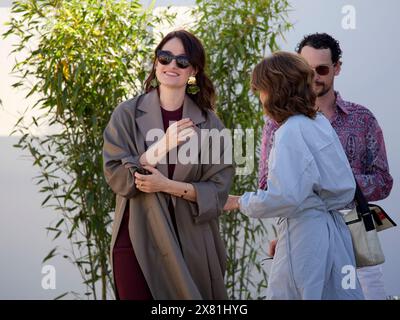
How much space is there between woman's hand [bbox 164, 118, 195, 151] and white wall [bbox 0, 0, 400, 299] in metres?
2.52

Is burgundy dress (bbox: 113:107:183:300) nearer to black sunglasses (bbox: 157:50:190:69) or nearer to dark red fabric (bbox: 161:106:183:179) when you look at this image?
dark red fabric (bbox: 161:106:183:179)

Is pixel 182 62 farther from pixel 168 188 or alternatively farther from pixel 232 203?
pixel 232 203

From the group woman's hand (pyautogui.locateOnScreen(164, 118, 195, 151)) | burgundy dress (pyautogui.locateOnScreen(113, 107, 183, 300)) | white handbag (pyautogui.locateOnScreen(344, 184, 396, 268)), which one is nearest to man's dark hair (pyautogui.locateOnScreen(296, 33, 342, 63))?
woman's hand (pyautogui.locateOnScreen(164, 118, 195, 151))

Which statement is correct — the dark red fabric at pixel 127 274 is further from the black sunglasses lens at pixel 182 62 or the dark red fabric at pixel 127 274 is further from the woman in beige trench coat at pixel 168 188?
the black sunglasses lens at pixel 182 62

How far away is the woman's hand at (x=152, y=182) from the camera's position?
12.6 ft

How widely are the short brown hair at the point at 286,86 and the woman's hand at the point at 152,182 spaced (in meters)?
0.54

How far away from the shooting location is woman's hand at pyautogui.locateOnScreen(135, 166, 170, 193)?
383 centimetres

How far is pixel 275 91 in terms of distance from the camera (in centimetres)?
358

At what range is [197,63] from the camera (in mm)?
4098

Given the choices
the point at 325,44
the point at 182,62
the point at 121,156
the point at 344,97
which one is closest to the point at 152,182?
the point at 121,156


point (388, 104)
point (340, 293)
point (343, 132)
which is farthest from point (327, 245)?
point (388, 104)

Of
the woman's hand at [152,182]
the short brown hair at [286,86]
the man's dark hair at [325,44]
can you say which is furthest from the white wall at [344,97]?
the short brown hair at [286,86]

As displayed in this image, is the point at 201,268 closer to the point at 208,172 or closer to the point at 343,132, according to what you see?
the point at 208,172
